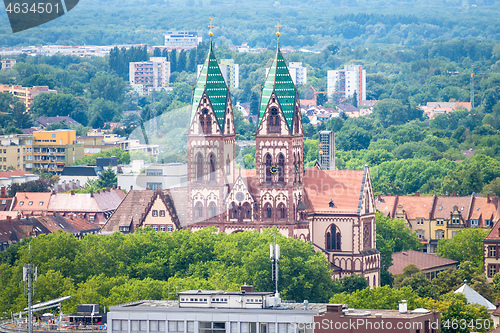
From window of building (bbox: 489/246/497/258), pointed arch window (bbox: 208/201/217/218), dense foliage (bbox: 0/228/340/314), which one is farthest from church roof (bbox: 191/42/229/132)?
window of building (bbox: 489/246/497/258)

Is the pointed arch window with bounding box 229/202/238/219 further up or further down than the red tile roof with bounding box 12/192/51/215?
further up

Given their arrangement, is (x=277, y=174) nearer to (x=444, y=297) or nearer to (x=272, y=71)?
(x=272, y=71)

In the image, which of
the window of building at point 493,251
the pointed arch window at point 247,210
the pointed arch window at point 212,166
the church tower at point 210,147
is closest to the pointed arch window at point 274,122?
the church tower at point 210,147

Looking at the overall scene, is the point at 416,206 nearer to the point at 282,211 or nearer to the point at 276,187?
the point at 282,211

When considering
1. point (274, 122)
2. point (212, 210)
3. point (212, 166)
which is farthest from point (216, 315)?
point (212, 210)

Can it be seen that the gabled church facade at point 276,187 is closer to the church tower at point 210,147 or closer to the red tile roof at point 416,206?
the church tower at point 210,147

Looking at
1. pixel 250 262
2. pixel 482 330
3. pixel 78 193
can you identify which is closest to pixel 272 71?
pixel 250 262

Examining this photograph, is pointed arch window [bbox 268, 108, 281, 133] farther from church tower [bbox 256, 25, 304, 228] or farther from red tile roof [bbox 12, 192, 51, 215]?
red tile roof [bbox 12, 192, 51, 215]
